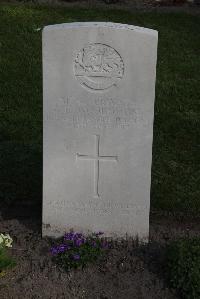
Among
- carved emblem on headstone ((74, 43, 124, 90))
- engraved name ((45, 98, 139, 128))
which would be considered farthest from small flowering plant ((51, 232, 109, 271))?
carved emblem on headstone ((74, 43, 124, 90))

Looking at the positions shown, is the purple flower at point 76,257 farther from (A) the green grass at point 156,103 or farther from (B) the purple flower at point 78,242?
(A) the green grass at point 156,103

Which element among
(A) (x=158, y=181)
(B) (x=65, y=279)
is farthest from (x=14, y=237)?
(A) (x=158, y=181)

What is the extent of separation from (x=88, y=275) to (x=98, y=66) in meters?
1.63

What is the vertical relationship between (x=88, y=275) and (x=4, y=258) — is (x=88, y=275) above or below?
below

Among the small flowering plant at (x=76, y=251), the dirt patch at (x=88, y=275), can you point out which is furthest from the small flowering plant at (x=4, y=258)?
the small flowering plant at (x=76, y=251)

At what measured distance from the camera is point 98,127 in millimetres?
4992

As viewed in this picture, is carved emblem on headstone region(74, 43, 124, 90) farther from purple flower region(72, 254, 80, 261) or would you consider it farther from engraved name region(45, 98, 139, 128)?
purple flower region(72, 254, 80, 261)

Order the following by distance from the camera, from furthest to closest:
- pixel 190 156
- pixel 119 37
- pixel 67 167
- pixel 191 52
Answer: pixel 191 52, pixel 190 156, pixel 67 167, pixel 119 37

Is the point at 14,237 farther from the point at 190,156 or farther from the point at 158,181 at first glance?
the point at 190,156

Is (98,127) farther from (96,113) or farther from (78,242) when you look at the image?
(78,242)

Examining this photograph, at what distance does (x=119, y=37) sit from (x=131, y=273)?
1.83 metres

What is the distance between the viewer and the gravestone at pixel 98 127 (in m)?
4.74

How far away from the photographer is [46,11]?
12.0 metres

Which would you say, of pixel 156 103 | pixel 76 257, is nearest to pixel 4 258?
pixel 76 257
